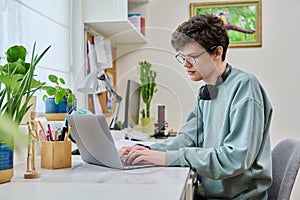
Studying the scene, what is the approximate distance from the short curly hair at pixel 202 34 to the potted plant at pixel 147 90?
0.31 meters

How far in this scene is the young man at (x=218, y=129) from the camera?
1132mm

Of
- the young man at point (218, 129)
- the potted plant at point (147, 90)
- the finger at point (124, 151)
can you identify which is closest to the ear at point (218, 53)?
the young man at point (218, 129)

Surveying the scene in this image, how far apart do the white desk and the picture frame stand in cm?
203

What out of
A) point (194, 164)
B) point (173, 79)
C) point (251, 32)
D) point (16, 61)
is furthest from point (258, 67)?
point (16, 61)

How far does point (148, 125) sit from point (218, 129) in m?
0.62

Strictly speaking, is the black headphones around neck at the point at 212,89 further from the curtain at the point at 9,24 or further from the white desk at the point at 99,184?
the curtain at the point at 9,24

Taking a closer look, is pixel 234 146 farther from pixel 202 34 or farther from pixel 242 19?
pixel 242 19

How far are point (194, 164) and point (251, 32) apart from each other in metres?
2.03

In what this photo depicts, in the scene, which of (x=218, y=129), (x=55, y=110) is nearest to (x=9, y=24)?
(x=55, y=110)

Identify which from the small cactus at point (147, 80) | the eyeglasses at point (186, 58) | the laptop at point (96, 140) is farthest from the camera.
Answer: the small cactus at point (147, 80)

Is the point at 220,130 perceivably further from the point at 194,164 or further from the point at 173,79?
the point at 173,79

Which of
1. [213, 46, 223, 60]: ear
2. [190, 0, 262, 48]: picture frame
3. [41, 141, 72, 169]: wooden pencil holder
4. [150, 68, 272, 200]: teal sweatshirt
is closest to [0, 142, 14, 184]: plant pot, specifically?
[41, 141, 72, 169]: wooden pencil holder

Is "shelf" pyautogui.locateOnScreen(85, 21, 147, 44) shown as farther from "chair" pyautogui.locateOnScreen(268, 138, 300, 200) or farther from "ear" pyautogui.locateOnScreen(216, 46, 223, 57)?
"chair" pyautogui.locateOnScreen(268, 138, 300, 200)

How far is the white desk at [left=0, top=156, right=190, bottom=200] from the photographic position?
803 mm
